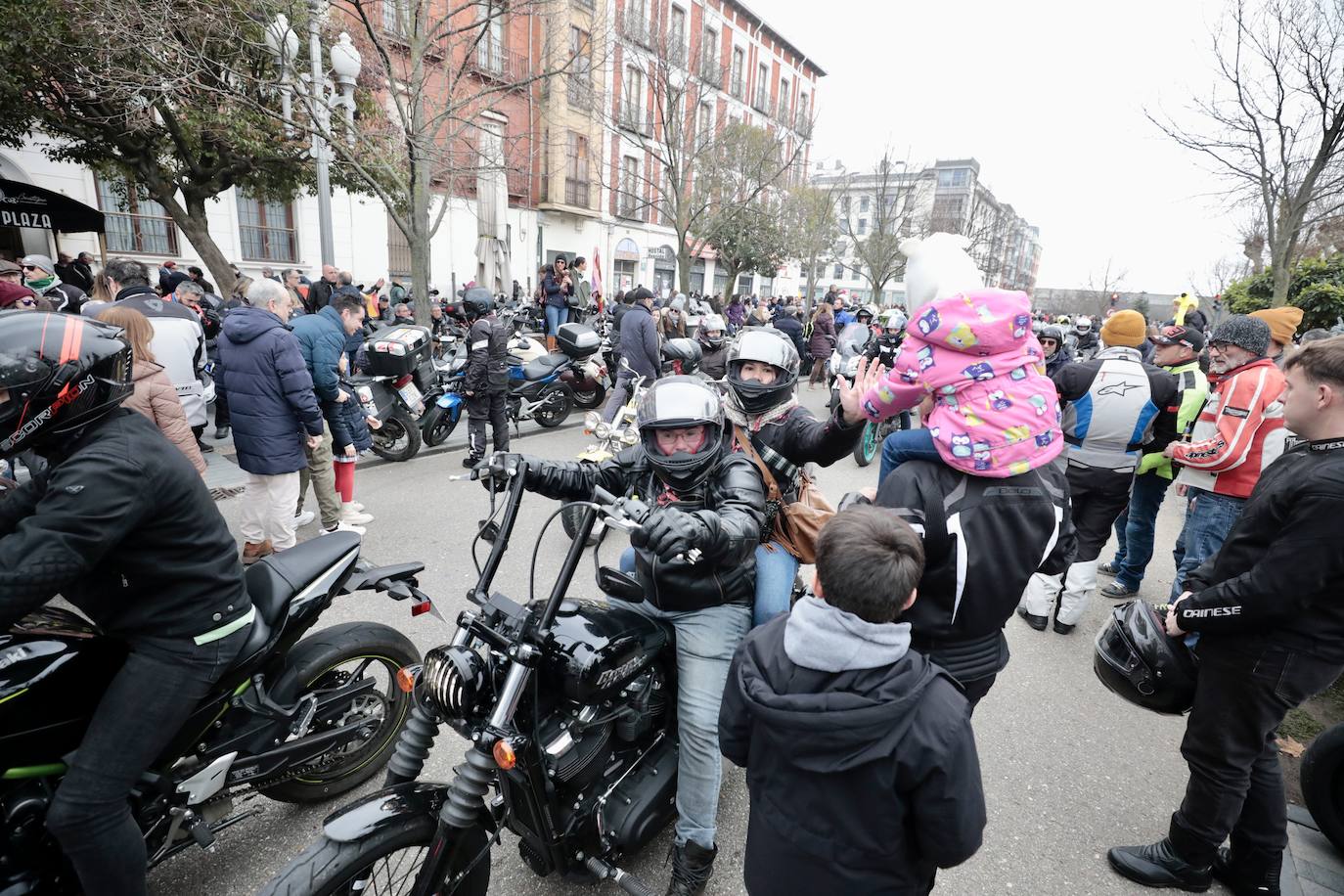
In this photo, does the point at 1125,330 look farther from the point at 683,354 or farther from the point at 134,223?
the point at 134,223

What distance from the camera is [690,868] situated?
233 centimetres

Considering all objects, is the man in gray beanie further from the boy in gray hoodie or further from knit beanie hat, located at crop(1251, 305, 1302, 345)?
the boy in gray hoodie

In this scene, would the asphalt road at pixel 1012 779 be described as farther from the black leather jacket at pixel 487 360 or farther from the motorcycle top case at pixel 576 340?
the motorcycle top case at pixel 576 340

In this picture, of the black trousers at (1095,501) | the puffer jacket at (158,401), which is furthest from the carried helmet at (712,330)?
the puffer jacket at (158,401)

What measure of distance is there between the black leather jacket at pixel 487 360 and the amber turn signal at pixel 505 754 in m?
5.90

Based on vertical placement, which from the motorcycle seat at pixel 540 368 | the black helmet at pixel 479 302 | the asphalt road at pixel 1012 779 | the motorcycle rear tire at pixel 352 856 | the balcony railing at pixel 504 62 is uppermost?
the balcony railing at pixel 504 62

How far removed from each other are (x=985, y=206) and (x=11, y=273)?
158ft

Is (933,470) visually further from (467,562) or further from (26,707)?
(467,562)

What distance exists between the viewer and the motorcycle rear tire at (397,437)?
24.8ft

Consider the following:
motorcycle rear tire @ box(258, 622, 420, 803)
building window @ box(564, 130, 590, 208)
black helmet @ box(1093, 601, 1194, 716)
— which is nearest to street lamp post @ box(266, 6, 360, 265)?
motorcycle rear tire @ box(258, 622, 420, 803)

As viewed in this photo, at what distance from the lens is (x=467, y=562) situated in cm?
512

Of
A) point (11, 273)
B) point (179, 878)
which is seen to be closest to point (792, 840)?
point (179, 878)

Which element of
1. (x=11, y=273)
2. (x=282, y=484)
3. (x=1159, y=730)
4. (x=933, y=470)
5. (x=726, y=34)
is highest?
(x=726, y=34)

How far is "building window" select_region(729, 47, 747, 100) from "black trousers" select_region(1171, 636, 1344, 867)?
32667 mm
